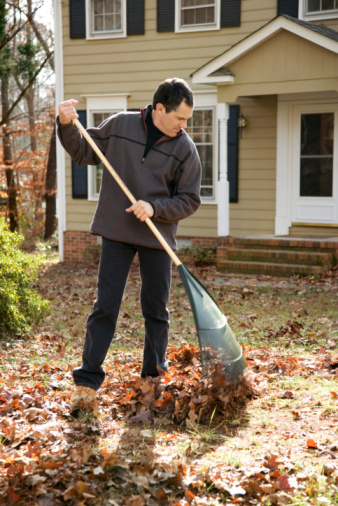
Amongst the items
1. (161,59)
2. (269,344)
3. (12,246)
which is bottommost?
(269,344)

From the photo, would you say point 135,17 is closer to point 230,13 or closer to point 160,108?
point 230,13

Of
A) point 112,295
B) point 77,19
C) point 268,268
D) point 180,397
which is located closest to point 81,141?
point 112,295

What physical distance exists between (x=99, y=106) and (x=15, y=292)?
323 inches

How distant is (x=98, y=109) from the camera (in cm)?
1420

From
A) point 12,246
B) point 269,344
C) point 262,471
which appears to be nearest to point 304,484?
point 262,471

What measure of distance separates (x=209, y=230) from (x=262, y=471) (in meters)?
10.1

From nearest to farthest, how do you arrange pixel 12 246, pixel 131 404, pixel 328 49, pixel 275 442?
pixel 275 442 < pixel 131 404 < pixel 12 246 < pixel 328 49

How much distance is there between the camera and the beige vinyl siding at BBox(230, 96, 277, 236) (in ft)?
41.0

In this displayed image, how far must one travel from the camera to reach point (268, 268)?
11.3 meters

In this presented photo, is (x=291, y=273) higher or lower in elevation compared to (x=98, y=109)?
lower

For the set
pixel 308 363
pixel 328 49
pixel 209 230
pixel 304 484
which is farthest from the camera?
pixel 209 230

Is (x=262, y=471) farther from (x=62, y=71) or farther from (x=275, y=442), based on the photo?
(x=62, y=71)

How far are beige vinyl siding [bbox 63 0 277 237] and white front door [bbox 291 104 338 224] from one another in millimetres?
1719

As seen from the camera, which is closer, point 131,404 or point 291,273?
point 131,404
